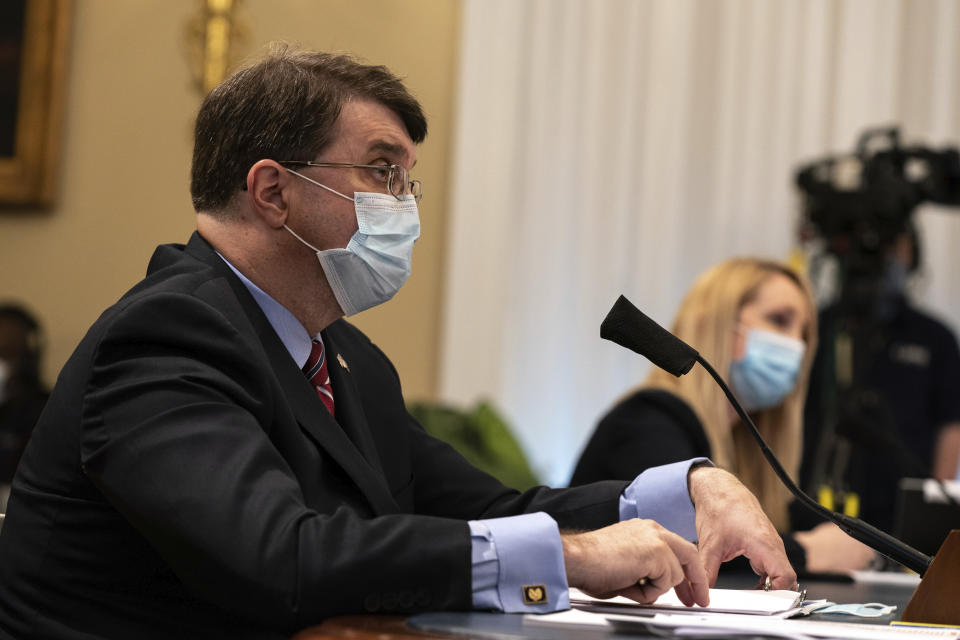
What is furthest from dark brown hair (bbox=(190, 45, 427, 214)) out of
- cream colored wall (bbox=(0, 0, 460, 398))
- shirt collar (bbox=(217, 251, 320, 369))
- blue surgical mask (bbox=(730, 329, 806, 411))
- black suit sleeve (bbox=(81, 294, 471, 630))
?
cream colored wall (bbox=(0, 0, 460, 398))

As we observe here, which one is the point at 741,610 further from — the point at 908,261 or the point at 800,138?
the point at 800,138

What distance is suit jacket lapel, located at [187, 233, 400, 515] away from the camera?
1.47 meters

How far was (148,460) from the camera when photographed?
1.20 metres

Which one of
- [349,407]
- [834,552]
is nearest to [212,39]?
[834,552]

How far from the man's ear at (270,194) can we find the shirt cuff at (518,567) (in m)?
0.62

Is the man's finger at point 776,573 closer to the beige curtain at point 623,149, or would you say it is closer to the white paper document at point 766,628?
the white paper document at point 766,628

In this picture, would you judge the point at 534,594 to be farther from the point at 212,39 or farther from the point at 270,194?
the point at 212,39

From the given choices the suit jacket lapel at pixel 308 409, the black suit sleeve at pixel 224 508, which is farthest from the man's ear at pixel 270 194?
the black suit sleeve at pixel 224 508

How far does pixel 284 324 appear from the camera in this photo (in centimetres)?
164

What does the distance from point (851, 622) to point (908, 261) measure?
338 cm

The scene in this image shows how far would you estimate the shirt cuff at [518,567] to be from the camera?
118 cm

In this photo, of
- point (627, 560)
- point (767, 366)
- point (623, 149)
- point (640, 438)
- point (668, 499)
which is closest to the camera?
point (627, 560)

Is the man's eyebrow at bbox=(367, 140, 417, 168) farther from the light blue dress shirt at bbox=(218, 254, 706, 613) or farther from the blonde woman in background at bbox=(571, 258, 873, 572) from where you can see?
the blonde woman in background at bbox=(571, 258, 873, 572)

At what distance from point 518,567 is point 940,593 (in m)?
0.48
